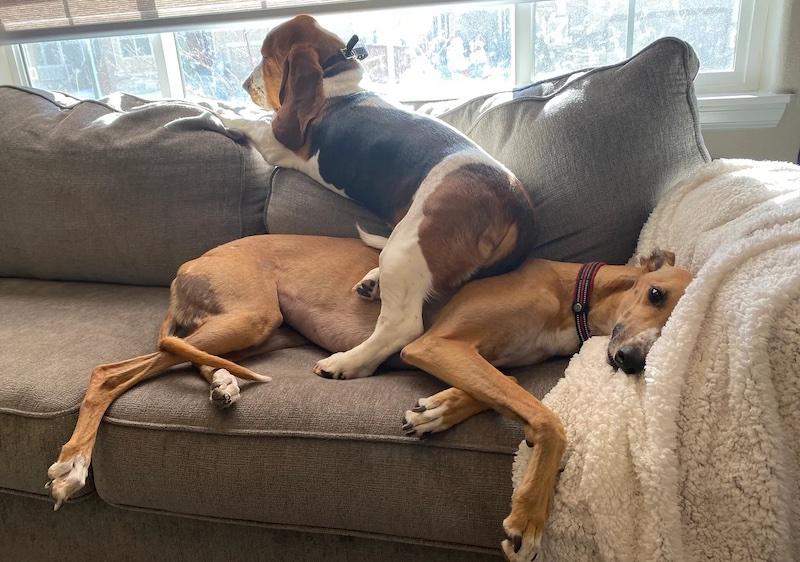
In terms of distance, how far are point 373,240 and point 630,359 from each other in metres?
0.79

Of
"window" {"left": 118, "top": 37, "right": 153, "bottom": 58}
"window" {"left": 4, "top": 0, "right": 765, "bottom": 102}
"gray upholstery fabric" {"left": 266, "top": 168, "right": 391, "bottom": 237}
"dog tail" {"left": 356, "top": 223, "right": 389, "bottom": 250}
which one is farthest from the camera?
"window" {"left": 118, "top": 37, "right": 153, "bottom": 58}

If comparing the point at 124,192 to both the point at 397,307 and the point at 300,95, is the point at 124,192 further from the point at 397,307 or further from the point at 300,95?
the point at 397,307

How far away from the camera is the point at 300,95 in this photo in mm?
1892

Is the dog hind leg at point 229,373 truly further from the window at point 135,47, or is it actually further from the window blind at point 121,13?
the window at point 135,47

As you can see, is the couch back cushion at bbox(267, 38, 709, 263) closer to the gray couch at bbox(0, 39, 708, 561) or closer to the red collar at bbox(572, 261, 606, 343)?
the gray couch at bbox(0, 39, 708, 561)

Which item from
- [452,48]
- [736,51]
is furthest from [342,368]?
[736,51]

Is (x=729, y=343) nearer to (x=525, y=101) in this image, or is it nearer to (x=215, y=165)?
(x=525, y=101)

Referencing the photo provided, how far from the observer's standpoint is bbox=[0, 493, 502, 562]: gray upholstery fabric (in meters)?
1.27

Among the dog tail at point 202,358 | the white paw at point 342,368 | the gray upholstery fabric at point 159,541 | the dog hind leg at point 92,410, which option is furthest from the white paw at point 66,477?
the white paw at point 342,368

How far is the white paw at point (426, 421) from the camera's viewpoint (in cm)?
114

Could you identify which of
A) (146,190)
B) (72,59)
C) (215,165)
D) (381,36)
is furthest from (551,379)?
(72,59)

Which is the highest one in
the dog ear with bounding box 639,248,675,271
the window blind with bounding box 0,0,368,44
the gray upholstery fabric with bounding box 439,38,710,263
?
the window blind with bounding box 0,0,368,44

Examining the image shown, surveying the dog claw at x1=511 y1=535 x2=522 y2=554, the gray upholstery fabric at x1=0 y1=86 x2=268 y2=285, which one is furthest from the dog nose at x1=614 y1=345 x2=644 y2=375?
the gray upholstery fabric at x1=0 y1=86 x2=268 y2=285

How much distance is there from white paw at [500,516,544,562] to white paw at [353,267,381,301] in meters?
0.70
